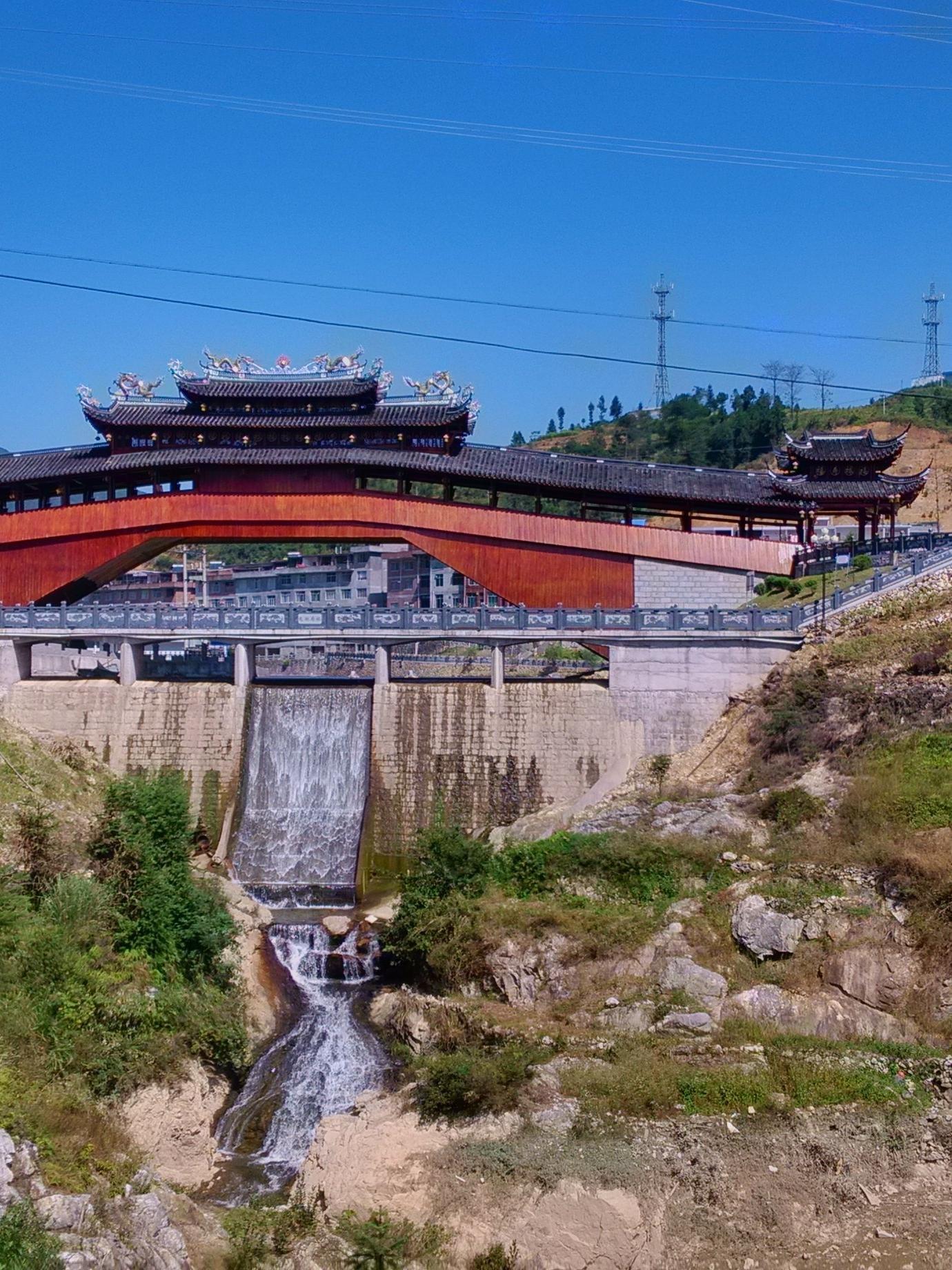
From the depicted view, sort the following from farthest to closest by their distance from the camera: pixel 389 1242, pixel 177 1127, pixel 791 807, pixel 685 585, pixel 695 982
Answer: pixel 685 585 → pixel 791 807 → pixel 695 982 → pixel 177 1127 → pixel 389 1242

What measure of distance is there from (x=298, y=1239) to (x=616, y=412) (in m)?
87.4

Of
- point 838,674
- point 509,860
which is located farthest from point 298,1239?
point 838,674

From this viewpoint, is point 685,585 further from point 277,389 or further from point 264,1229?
point 264,1229

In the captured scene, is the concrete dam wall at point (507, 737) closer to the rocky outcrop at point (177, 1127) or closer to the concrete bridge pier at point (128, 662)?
the concrete bridge pier at point (128, 662)

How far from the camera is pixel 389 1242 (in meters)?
13.7

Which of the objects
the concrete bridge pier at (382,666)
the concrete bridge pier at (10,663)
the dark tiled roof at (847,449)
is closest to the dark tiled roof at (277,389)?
the concrete bridge pier at (382,666)

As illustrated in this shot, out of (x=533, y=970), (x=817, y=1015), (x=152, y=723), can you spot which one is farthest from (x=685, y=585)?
(x=817, y=1015)

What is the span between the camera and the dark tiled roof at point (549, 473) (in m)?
31.4

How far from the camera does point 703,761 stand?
2745 centimetres

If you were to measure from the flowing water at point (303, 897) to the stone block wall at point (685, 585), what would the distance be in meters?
8.06

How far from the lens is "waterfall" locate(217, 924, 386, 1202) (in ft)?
57.7

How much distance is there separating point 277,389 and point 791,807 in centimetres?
1850

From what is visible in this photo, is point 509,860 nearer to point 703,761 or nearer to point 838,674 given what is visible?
point 703,761

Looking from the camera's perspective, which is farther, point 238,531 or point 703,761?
point 238,531
